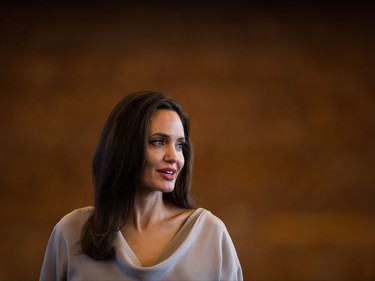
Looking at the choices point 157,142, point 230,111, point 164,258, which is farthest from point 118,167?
point 230,111

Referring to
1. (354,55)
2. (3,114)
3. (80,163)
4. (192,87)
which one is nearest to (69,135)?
(80,163)

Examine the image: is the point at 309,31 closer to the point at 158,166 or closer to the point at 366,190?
the point at 366,190

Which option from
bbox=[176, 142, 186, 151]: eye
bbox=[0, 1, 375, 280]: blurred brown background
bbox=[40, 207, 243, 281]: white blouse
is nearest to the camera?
bbox=[40, 207, 243, 281]: white blouse

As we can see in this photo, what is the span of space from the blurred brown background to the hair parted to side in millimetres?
1755

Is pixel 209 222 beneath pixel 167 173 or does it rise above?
beneath

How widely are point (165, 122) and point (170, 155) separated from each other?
0.11 metres

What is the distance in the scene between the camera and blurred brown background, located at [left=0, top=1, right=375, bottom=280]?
3.31 meters

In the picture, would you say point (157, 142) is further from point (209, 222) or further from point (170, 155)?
point (209, 222)

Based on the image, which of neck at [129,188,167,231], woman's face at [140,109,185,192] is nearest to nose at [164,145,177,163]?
woman's face at [140,109,185,192]

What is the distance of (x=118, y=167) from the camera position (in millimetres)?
1550

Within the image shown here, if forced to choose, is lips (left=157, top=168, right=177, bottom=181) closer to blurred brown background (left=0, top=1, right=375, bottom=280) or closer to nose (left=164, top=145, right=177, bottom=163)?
nose (left=164, top=145, right=177, bottom=163)

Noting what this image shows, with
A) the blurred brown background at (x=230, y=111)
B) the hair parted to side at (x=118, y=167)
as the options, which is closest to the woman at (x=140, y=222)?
the hair parted to side at (x=118, y=167)

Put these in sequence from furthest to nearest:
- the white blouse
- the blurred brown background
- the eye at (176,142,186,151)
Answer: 1. the blurred brown background
2. the eye at (176,142,186,151)
3. the white blouse

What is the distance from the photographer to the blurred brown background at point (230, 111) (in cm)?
331
